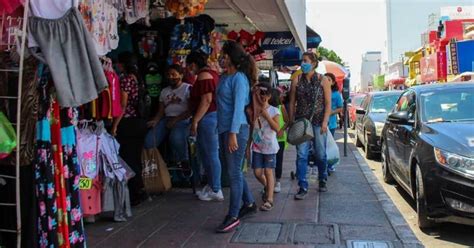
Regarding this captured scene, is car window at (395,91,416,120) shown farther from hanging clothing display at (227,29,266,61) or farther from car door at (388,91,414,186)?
hanging clothing display at (227,29,266,61)

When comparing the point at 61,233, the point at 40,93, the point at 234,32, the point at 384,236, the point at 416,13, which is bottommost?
the point at 384,236

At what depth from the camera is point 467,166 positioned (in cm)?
532

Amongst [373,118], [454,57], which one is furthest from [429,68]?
[373,118]

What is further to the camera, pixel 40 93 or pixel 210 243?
pixel 210 243

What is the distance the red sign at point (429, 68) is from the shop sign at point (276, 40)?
22.6 meters

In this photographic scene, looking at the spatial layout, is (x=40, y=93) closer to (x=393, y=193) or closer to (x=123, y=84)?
(x=123, y=84)

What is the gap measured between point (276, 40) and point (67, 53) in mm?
9799

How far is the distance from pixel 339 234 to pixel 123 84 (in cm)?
302

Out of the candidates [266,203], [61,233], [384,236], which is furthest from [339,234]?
[61,233]

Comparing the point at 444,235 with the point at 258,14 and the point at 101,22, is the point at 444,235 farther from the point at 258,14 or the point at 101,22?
the point at 258,14

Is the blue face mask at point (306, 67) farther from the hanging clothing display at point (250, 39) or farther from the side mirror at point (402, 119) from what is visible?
the hanging clothing display at point (250, 39)

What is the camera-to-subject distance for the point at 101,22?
16.0ft

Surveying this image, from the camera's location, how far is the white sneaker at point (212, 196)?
7.29 m

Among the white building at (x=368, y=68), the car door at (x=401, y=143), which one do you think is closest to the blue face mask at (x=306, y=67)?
the car door at (x=401, y=143)
